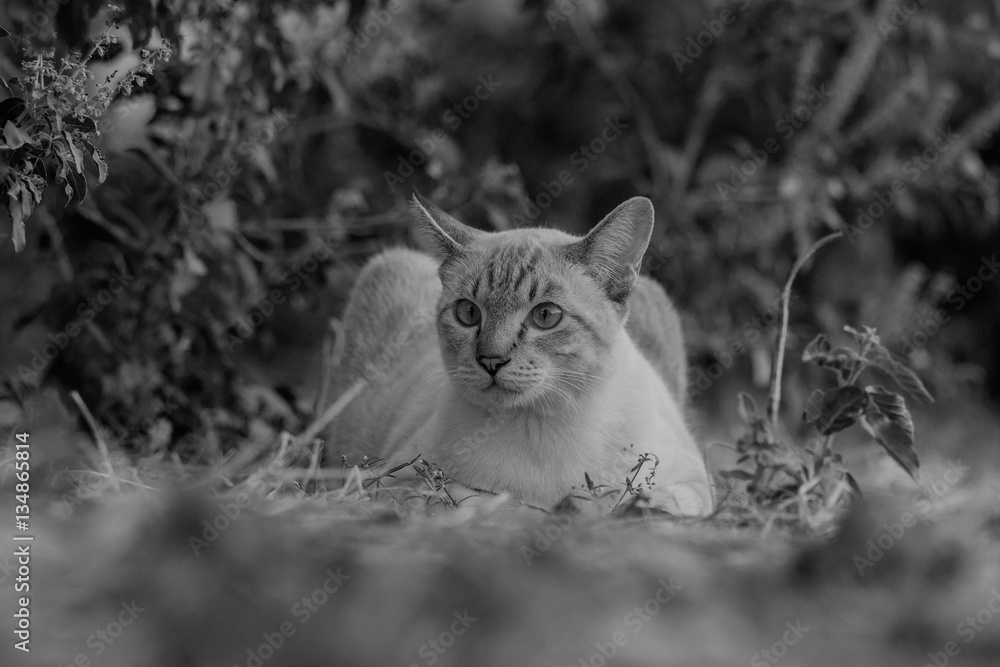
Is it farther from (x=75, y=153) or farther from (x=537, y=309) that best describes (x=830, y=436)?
(x=75, y=153)

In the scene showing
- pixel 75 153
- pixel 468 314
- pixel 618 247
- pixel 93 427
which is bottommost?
pixel 93 427

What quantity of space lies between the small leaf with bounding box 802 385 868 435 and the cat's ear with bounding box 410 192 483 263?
1.08 meters

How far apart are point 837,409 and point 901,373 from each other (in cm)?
26

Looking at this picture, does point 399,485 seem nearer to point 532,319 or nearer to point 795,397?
point 532,319

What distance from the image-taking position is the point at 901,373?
254 cm

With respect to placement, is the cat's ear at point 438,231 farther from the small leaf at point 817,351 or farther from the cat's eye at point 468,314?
the small leaf at point 817,351

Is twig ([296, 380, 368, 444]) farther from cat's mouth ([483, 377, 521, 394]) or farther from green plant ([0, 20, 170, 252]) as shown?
green plant ([0, 20, 170, 252])

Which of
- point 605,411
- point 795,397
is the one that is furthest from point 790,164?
point 605,411

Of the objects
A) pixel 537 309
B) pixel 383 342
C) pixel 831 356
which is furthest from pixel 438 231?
pixel 831 356

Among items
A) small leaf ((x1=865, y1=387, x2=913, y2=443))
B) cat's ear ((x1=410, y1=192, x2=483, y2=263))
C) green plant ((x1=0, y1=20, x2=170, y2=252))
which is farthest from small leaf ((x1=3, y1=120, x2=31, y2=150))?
small leaf ((x1=865, y1=387, x2=913, y2=443))

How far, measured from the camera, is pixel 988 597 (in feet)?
4.88

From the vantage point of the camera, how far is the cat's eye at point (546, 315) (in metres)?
2.62

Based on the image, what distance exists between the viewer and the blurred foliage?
2961mm

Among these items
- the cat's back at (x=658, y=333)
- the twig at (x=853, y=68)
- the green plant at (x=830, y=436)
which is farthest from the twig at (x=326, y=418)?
the twig at (x=853, y=68)
